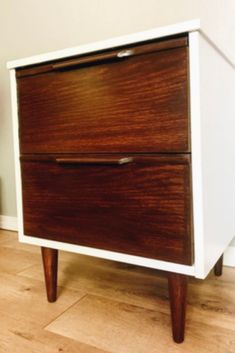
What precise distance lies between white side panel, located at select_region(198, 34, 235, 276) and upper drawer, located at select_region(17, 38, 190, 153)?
0.18 ft

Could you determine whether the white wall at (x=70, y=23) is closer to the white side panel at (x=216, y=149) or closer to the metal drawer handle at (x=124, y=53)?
the white side panel at (x=216, y=149)

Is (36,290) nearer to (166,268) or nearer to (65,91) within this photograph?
(166,268)

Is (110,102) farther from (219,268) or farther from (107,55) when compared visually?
(219,268)

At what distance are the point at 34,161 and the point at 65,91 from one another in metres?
0.21

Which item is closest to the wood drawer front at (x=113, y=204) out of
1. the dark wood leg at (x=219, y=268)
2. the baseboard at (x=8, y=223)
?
the dark wood leg at (x=219, y=268)

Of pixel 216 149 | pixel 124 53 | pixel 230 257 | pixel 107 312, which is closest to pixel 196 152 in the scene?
pixel 216 149

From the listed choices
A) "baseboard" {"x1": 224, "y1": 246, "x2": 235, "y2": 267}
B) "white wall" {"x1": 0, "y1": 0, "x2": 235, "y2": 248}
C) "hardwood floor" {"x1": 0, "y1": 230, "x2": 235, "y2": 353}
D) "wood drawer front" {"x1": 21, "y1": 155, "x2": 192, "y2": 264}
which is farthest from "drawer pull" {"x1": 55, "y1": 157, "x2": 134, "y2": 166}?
"baseboard" {"x1": 224, "y1": 246, "x2": 235, "y2": 267}

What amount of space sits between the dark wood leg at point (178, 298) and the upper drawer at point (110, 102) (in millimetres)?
286

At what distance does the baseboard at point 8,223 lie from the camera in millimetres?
1724

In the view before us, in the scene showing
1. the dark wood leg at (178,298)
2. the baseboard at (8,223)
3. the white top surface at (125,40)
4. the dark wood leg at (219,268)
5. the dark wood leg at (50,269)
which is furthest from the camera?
the baseboard at (8,223)

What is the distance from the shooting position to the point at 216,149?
2.45 ft

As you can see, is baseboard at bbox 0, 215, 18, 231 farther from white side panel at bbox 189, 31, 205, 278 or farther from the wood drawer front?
white side panel at bbox 189, 31, 205, 278

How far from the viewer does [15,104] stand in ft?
2.83

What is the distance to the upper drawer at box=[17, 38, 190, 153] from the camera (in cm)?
64
